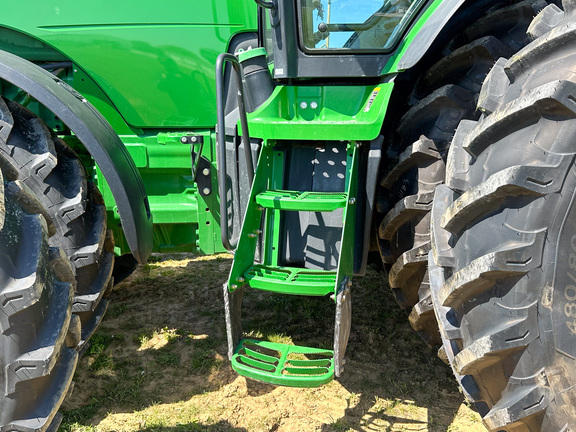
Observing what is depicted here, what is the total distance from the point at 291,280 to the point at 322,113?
77cm


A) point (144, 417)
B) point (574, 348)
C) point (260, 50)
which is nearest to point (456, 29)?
point (260, 50)

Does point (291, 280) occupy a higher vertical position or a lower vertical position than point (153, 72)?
lower

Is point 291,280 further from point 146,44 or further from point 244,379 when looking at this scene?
point 146,44

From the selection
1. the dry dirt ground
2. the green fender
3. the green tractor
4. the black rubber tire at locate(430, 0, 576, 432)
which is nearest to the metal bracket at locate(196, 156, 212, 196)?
the green tractor

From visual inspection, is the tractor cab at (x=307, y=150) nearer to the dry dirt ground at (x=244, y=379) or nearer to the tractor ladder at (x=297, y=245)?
the tractor ladder at (x=297, y=245)

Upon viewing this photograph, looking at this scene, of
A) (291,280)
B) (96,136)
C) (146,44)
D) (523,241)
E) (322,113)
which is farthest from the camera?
(146,44)

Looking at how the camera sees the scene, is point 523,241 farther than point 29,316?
No

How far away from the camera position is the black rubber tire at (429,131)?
221cm

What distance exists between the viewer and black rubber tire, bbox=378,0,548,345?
2213mm

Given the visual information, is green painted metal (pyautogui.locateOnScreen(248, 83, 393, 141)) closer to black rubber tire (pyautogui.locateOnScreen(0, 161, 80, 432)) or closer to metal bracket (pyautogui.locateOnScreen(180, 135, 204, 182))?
metal bracket (pyautogui.locateOnScreen(180, 135, 204, 182))

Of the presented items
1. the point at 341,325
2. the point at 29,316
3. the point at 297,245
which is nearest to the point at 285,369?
the point at 341,325

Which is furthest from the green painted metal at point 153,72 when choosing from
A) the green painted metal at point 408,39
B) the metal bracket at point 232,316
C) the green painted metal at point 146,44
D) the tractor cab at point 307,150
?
the green painted metal at point 408,39

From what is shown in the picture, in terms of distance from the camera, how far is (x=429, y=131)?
2.32 m

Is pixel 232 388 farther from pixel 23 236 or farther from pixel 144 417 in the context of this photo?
pixel 23 236
